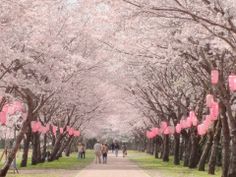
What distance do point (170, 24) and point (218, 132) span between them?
35.9ft

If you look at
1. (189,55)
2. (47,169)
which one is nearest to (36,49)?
(189,55)

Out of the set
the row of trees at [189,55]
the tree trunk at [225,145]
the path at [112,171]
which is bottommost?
the path at [112,171]

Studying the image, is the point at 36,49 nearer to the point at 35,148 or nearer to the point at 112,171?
the point at 112,171

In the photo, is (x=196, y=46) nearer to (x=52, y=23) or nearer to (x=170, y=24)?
(x=170, y=24)

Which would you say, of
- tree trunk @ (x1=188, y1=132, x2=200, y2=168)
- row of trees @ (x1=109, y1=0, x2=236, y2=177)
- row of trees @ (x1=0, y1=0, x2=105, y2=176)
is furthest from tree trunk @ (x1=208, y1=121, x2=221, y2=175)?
row of trees @ (x1=0, y1=0, x2=105, y2=176)

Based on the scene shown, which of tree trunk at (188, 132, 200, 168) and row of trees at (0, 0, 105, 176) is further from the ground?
row of trees at (0, 0, 105, 176)

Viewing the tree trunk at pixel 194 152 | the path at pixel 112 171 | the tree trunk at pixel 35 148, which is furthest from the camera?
the tree trunk at pixel 35 148

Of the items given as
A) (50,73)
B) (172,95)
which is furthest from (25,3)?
(172,95)

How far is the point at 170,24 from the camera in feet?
61.3

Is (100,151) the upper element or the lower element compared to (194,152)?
upper

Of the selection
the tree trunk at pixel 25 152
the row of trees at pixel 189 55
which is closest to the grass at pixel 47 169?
the tree trunk at pixel 25 152

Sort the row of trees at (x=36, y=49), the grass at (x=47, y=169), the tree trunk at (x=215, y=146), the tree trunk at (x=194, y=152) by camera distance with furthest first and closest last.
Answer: the tree trunk at (x=194, y=152) → the tree trunk at (x=215, y=146) → the grass at (x=47, y=169) → the row of trees at (x=36, y=49)

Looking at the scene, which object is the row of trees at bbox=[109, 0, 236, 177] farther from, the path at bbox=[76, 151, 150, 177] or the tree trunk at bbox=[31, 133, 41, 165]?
the tree trunk at bbox=[31, 133, 41, 165]

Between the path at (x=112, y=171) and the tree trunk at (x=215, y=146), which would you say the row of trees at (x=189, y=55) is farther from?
the path at (x=112, y=171)
